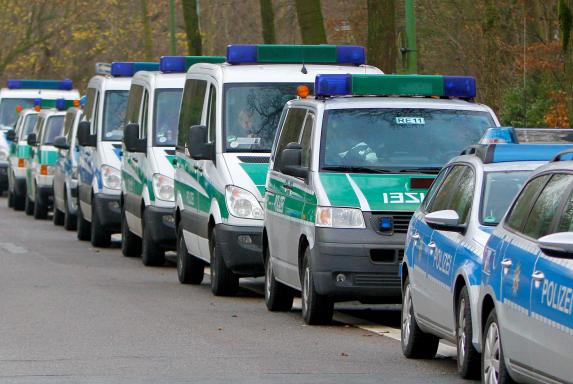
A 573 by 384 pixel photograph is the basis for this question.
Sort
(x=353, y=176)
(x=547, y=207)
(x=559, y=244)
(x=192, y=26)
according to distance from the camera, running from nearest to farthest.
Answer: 1. (x=559, y=244)
2. (x=547, y=207)
3. (x=353, y=176)
4. (x=192, y=26)

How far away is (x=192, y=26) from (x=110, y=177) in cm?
1897

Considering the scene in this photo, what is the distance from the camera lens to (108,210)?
22.5 meters

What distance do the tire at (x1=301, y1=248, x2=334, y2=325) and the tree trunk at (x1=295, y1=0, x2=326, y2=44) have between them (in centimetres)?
1451

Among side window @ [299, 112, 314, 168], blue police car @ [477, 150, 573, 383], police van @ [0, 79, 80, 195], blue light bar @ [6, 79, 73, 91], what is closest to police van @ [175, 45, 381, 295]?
side window @ [299, 112, 314, 168]

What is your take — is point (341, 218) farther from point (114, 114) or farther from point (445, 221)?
point (114, 114)

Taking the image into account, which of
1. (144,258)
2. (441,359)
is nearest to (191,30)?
(144,258)

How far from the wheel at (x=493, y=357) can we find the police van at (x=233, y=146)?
21.2 ft

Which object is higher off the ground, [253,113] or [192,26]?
[253,113]

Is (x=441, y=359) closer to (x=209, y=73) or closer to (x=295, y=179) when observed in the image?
(x=295, y=179)

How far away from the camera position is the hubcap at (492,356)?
8.78m

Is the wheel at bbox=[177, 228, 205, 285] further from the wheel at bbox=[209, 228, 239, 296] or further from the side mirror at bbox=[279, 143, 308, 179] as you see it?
the side mirror at bbox=[279, 143, 308, 179]

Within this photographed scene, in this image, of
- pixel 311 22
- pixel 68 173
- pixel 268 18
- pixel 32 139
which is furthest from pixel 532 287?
pixel 268 18

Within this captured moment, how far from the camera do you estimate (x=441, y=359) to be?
11188mm

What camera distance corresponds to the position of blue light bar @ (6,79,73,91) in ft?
122
